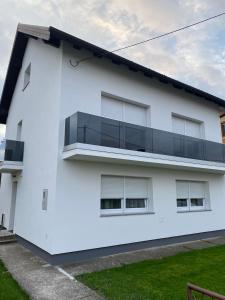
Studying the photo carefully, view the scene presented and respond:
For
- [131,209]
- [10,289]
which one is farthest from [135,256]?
[10,289]

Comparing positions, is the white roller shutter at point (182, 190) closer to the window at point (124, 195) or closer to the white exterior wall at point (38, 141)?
the window at point (124, 195)

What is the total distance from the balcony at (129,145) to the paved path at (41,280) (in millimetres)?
3320

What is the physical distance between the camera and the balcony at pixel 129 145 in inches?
302

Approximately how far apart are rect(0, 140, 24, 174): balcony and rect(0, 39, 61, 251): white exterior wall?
1.09 feet

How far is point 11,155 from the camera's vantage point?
1094 centimetres

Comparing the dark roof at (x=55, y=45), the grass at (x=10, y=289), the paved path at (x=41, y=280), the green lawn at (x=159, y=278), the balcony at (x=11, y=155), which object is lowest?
the grass at (x=10, y=289)

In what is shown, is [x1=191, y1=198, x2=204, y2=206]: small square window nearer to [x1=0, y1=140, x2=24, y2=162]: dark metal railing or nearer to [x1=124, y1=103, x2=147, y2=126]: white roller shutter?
[x1=124, y1=103, x2=147, y2=126]: white roller shutter

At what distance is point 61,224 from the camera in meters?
7.52

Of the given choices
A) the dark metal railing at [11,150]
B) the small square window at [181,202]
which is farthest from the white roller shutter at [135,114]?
the dark metal railing at [11,150]

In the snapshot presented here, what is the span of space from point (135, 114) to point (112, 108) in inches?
47.4

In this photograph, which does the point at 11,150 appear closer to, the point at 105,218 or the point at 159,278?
the point at 105,218

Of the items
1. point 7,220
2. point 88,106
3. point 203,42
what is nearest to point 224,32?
point 203,42

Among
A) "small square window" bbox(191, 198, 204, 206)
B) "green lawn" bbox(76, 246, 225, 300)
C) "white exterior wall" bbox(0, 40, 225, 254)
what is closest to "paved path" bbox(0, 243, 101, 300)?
"green lawn" bbox(76, 246, 225, 300)

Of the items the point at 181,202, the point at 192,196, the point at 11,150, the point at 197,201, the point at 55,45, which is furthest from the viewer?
the point at 197,201
